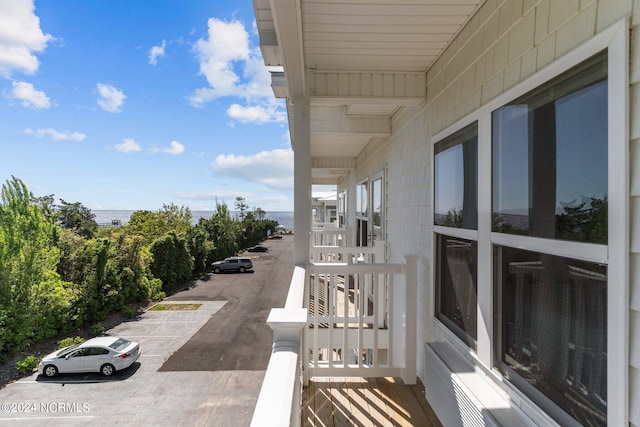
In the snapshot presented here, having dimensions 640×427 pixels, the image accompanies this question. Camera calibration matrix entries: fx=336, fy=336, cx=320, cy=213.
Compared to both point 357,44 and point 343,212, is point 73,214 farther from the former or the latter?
point 357,44

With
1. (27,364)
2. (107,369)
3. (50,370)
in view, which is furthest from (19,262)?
(107,369)

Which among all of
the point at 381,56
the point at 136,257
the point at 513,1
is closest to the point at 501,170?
the point at 513,1

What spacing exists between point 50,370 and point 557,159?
12.0 metres

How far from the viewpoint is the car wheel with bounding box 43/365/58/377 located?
893 centimetres

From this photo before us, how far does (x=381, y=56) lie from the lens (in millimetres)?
2672

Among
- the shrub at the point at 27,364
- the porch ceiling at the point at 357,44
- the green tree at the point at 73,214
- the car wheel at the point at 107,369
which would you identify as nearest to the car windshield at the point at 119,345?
the car wheel at the point at 107,369

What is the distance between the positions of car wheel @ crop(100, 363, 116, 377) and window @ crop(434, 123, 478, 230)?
9791mm

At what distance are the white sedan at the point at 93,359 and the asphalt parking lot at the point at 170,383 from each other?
24cm

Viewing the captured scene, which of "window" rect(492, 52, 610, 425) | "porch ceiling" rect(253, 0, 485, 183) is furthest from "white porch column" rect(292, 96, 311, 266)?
"window" rect(492, 52, 610, 425)

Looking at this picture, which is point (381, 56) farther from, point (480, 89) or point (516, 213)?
point (516, 213)

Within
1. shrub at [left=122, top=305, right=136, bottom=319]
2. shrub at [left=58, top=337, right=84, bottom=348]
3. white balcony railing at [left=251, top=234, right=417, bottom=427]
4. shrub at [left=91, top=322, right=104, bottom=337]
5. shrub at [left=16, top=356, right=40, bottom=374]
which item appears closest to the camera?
white balcony railing at [left=251, top=234, right=417, bottom=427]

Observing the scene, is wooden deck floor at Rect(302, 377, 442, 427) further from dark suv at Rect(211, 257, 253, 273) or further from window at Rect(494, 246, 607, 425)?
dark suv at Rect(211, 257, 253, 273)

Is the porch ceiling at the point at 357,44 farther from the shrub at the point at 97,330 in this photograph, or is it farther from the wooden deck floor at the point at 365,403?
the shrub at the point at 97,330

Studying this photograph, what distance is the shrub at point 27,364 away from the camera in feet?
31.0
